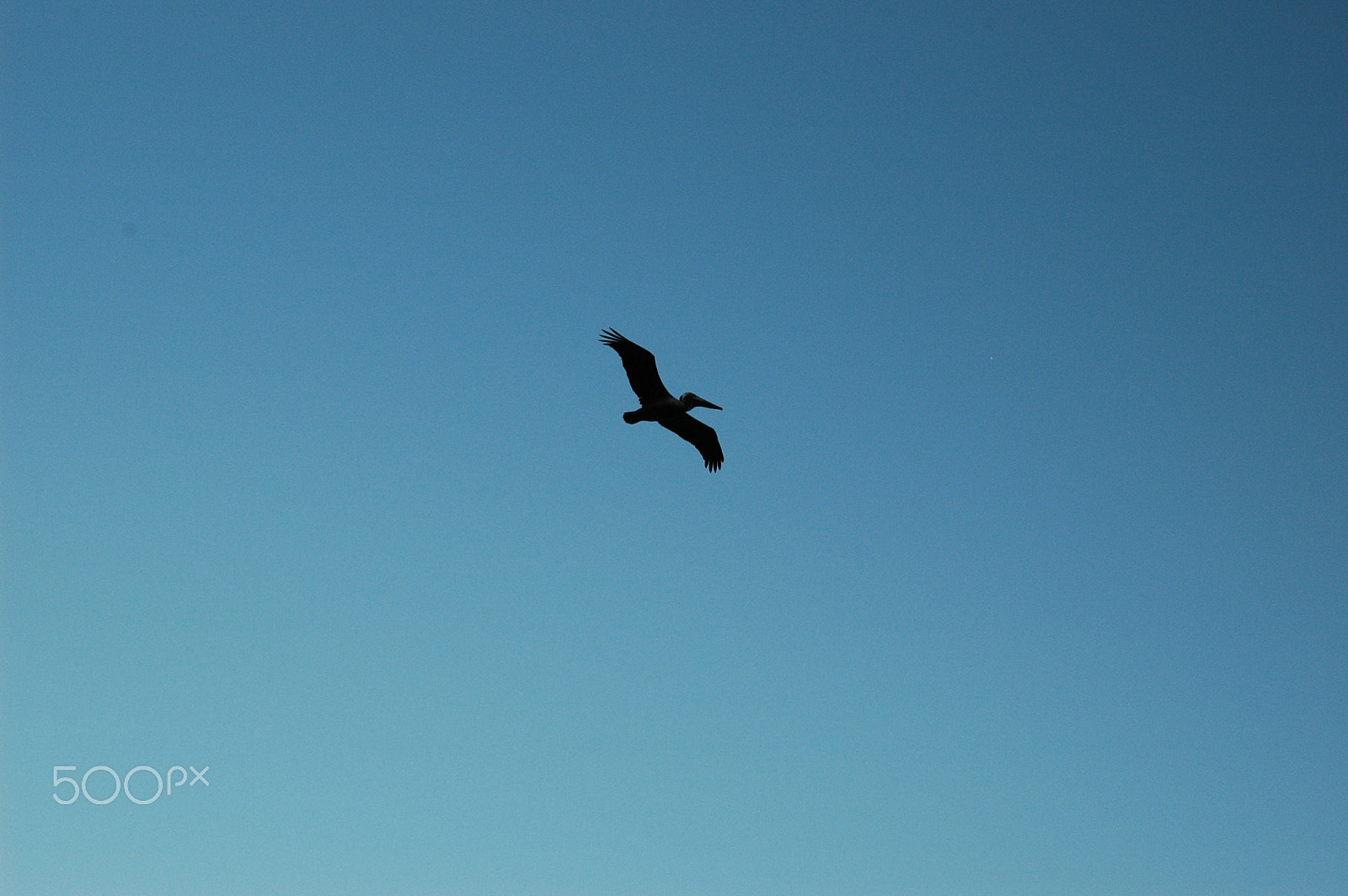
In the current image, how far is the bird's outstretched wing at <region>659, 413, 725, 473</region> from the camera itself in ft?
137

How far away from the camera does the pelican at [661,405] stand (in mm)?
40062

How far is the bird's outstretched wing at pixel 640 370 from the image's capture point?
39938mm

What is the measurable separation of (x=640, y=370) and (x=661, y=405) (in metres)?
1.18

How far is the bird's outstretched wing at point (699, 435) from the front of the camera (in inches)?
1644

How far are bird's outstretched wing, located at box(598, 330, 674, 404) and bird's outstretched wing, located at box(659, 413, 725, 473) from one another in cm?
81

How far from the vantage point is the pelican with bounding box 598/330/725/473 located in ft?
131

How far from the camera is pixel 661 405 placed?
41.1 meters

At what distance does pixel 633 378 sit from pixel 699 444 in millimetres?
3097

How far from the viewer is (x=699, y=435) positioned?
42500mm

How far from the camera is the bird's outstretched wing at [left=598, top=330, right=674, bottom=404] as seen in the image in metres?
39.9

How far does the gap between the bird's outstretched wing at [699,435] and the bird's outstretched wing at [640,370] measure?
0.81 metres

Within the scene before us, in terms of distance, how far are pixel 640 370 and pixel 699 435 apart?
117 inches

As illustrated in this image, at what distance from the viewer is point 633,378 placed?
40594 millimetres

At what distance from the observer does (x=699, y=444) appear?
42.8 m
